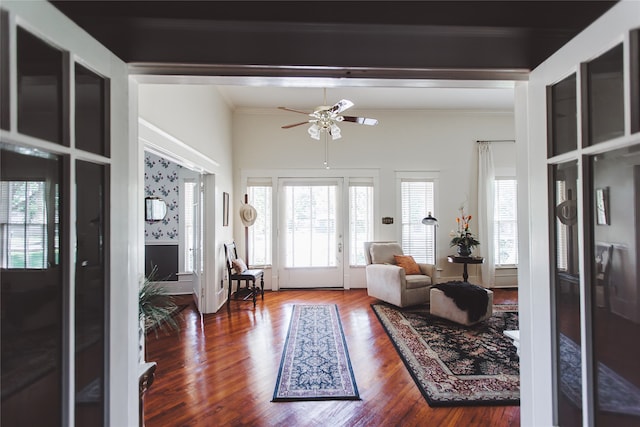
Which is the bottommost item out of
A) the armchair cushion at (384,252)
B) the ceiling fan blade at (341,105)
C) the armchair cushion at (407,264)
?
the armchair cushion at (407,264)

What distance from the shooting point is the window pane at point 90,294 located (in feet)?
2.70

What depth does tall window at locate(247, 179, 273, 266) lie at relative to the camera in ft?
18.0

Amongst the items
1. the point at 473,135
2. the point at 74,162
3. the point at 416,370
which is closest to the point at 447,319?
the point at 416,370

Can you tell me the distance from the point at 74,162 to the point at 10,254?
27 cm

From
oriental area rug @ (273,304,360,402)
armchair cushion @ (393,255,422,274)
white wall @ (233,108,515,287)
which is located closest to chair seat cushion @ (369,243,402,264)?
armchair cushion @ (393,255,422,274)

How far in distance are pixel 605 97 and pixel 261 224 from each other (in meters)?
5.10

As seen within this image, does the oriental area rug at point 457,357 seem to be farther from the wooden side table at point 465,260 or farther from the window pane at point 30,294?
the window pane at point 30,294

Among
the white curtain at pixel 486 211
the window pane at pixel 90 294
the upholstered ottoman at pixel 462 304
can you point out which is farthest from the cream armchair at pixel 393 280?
the window pane at pixel 90 294

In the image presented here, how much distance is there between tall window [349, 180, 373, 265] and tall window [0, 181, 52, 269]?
5035 millimetres

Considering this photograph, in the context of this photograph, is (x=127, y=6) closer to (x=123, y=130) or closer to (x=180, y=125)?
(x=123, y=130)

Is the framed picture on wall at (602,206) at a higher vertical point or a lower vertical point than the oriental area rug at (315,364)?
higher

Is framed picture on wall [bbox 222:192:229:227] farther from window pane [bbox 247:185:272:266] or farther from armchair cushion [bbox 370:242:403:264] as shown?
armchair cushion [bbox 370:242:403:264]

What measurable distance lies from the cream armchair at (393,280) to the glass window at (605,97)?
369 centimetres

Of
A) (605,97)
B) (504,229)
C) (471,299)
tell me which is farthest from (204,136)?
(504,229)
